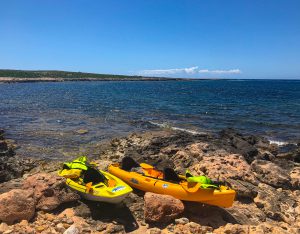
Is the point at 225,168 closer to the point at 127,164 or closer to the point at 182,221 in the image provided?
the point at 127,164

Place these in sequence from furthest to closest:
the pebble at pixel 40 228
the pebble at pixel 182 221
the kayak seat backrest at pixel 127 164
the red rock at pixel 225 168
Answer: the kayak seat backrest at pixel 127 164 → the red rock at pixel 225 168 → the pebble at pixel 182 221 → the pebble at pixel 40 228

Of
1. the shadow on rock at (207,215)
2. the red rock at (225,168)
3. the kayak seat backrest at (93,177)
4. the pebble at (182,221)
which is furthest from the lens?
the red rock at (225,168)

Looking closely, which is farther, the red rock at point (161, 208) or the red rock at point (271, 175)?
the red rock at point (271, 175)

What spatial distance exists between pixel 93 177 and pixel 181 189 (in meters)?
2.94

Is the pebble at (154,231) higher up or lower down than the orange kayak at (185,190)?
lower down

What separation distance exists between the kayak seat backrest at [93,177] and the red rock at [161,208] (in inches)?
76.3

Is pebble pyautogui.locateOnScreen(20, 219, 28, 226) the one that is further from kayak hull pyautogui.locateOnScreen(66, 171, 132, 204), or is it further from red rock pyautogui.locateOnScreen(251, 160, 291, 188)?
red rock pyautogui.locateOnScreen(251, 160, 291, 188)

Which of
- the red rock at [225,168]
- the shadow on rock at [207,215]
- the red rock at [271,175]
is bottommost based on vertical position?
the shadow on rock at [207,215]

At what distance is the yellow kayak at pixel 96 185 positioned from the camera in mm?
9336

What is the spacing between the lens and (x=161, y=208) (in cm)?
896

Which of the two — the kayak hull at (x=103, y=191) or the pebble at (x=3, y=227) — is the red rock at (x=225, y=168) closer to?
the kayak hull at (x=103, y=191)

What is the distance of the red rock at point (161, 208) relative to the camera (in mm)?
8922

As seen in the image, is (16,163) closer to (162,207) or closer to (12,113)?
(162,207)

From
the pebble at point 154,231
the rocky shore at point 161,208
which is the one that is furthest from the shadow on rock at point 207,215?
the pebble at point 154,231
